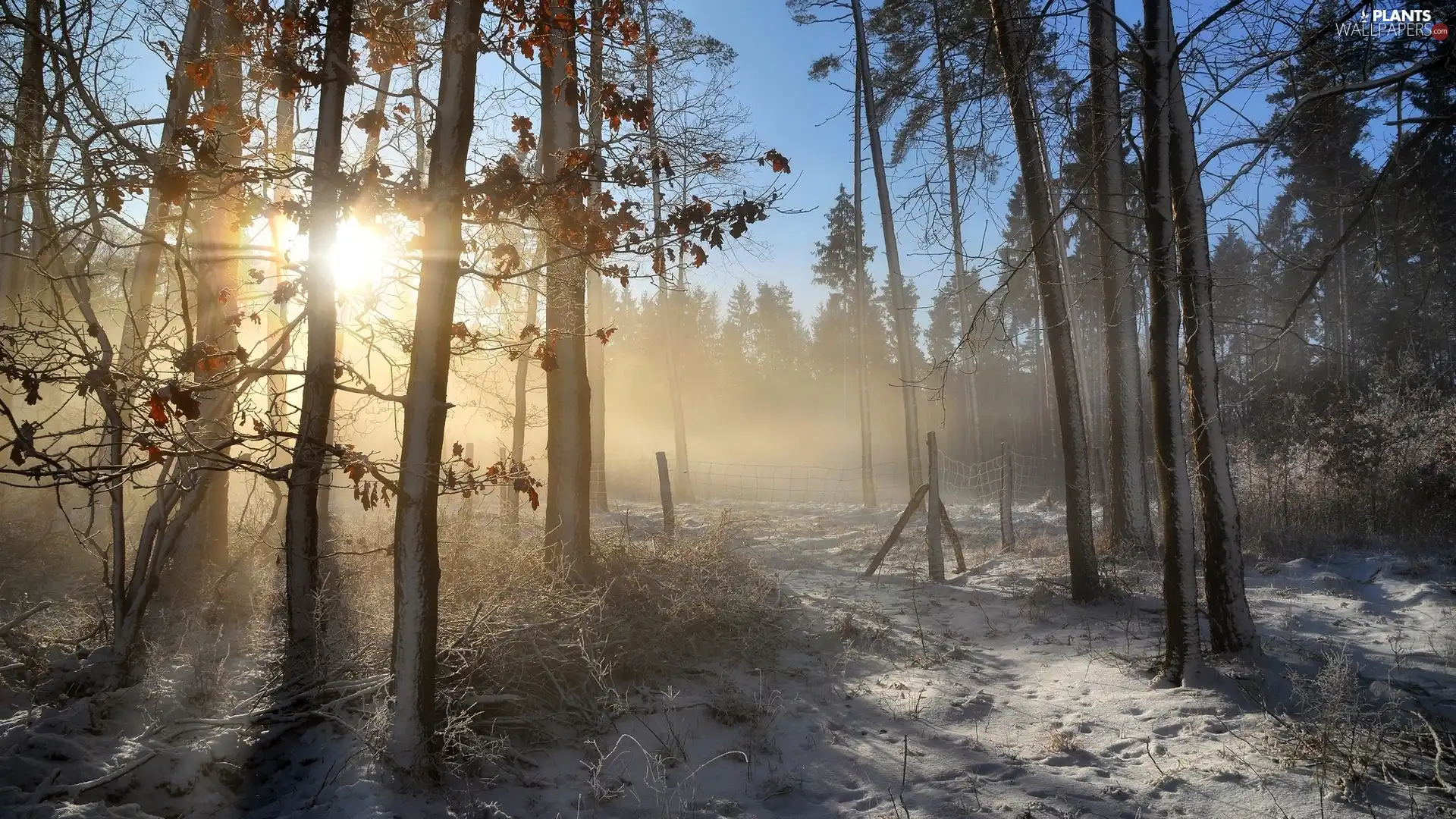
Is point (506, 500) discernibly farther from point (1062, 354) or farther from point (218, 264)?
point (1062, 354)

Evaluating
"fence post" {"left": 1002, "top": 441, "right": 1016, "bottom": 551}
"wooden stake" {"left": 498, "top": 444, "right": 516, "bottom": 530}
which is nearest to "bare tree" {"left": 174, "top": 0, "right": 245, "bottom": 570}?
"wooden stake" {"left": 498, "top": 444, "right": 516, "bottom": 530}

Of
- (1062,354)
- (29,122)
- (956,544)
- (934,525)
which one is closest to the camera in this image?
(29,122)

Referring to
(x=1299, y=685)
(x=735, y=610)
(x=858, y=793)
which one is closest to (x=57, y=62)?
(x=735, y=610)

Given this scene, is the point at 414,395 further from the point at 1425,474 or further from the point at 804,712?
the point at 1425,474

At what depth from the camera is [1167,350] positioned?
16.7 ft

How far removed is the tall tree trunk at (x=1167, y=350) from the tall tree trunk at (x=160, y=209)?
643 centimetres

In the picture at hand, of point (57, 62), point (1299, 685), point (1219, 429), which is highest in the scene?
point (57, 62)

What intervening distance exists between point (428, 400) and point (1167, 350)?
4.89 metres

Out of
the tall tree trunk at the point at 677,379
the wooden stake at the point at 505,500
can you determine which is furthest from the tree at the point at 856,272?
the wooden stake at the point at 505,500

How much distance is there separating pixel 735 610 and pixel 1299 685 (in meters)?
4.17

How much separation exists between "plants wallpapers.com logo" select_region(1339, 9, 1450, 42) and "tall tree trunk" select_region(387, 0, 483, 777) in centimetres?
515

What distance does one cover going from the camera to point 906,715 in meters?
5.14

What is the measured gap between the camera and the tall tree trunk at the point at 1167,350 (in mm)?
4996

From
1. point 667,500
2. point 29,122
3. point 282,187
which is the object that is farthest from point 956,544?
point 29,122
